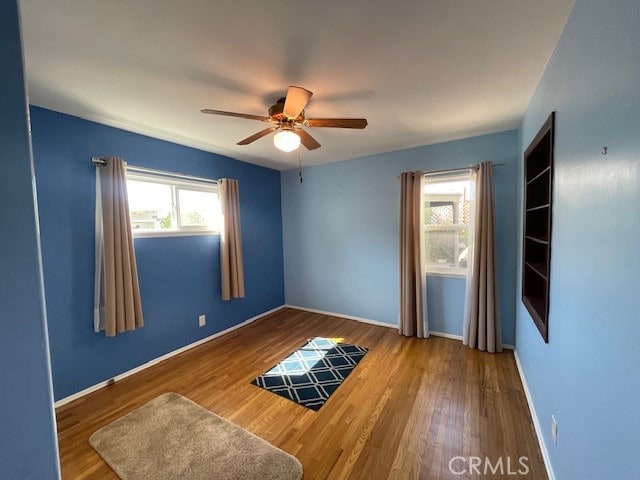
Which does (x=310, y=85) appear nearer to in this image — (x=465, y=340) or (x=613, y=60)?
(x=613, y=60)

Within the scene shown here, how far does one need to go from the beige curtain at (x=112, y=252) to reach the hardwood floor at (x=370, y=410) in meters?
0.66

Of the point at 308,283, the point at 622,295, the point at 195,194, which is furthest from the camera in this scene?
the point at 308,283

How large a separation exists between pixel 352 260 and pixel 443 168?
1.72 meters

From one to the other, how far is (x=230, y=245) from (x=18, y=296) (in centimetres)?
266

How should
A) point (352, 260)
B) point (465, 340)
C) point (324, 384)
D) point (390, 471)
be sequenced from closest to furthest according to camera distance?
point (390, 471) < point (324, 384) < point (465, 340) < point (352, 260)

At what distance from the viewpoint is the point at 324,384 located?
2.35 meters

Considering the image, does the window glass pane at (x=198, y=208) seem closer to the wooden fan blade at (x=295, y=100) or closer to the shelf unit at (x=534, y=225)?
the wooden fan blade at (x=295, y=100)

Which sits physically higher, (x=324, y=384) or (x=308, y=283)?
(x=308, y=283)

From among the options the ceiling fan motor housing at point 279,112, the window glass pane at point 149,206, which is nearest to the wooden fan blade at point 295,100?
the ceiling fan motor housing at point 279,112

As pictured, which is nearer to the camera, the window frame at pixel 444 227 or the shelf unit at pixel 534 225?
the shelf unit at pixel 534 225

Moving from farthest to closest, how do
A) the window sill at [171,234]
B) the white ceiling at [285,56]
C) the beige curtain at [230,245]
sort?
1. the beige curtain at [230,245]
2. the window sill at [171,234]
3. the white ceiling at [285,56]

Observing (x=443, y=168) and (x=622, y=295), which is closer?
(x=622, y=295)

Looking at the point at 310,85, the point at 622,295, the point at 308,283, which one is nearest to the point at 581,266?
the point at 622,295

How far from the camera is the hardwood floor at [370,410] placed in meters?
1.57
